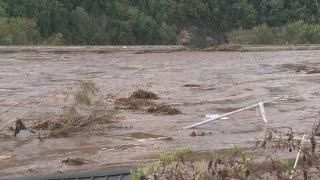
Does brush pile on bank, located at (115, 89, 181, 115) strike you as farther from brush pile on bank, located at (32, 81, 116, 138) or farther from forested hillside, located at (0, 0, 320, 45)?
forested hillside, located at (0, 0, 320, 45)

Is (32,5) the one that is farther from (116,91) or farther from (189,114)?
(189,114)

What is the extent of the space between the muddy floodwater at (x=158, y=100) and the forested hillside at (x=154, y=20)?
21.8 m

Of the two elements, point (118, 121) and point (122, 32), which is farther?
point (122, 32)

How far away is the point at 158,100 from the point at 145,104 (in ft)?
2.75

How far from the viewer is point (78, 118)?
931 cm

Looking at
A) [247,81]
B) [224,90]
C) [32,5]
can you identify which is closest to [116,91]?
[224,90]

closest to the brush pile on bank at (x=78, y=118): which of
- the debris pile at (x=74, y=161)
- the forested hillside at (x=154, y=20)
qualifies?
the debris pile at (x=74, y=161)

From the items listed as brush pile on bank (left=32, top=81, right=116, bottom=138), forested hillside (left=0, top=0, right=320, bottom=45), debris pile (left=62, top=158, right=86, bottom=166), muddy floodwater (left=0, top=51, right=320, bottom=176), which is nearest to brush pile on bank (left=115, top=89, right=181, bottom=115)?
muddy floodwater (left=0, top=51, right=320, bottom=176)

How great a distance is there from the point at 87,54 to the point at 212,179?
23.6 meters

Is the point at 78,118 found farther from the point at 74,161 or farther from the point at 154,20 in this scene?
the point at 154,20

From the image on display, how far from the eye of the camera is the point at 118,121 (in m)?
9.97

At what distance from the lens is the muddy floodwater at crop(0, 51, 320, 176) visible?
7.77m

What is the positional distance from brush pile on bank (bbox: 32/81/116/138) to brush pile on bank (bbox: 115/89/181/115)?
3.59 feet

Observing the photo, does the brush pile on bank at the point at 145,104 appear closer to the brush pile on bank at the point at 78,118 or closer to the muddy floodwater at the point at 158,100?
the muddy floodwater at the point at 158,100
